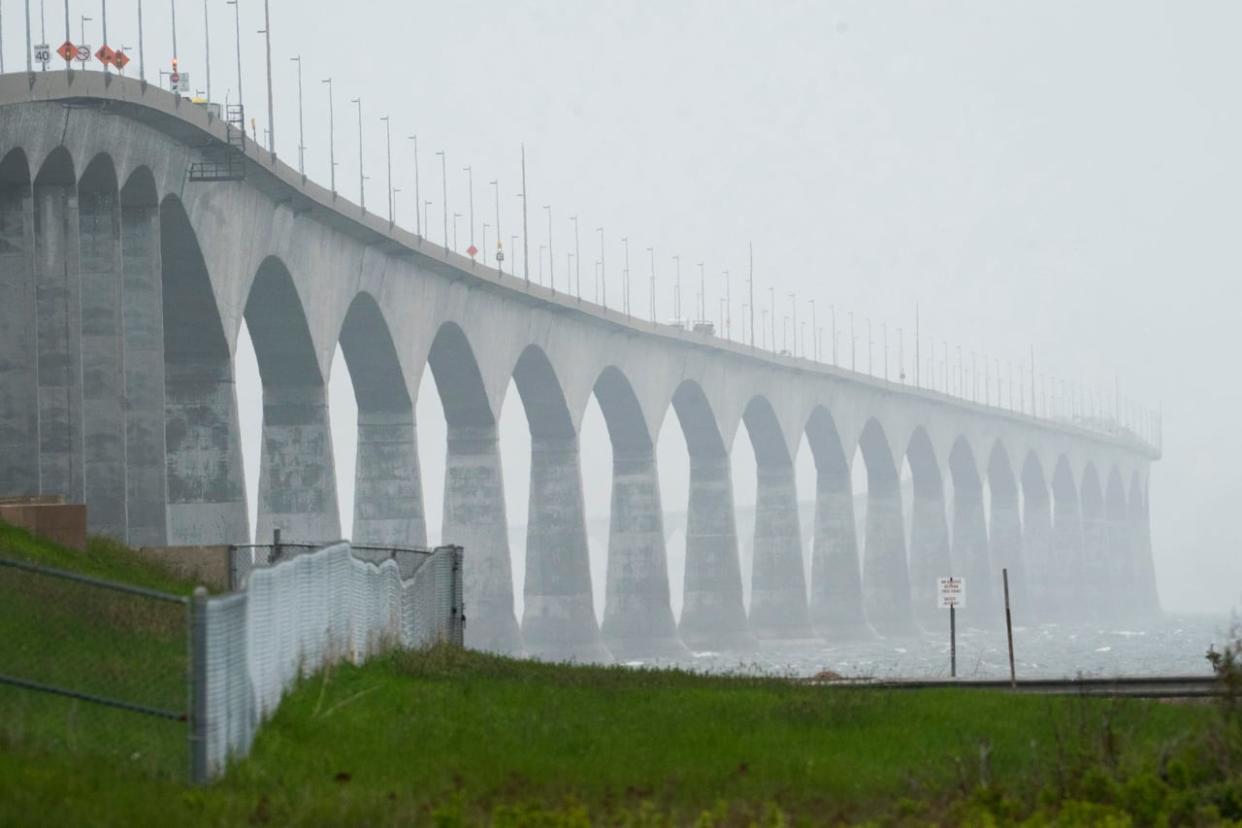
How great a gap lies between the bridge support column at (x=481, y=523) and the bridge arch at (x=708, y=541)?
20862 millimetres

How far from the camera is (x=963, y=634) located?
126 metres

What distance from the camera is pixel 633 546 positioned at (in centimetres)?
8956

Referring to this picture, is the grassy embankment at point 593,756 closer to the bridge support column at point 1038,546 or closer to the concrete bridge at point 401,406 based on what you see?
the concrete bridge at point 401,406

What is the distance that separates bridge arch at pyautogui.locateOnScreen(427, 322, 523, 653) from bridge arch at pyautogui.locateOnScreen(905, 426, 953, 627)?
54.6 m

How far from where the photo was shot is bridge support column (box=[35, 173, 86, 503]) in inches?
1592

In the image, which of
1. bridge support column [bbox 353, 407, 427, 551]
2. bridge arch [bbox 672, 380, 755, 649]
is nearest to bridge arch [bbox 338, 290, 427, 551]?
bridge support column [bbox 353, 407, 427, 551]

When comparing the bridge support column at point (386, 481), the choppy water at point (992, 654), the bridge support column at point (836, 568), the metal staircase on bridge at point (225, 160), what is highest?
the metal staircase on bridge at point (225, 160)

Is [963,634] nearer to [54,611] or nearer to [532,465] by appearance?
[532,465]

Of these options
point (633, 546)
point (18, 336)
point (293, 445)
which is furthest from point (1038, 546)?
point (18, 336)

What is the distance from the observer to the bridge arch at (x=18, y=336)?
4009 cm

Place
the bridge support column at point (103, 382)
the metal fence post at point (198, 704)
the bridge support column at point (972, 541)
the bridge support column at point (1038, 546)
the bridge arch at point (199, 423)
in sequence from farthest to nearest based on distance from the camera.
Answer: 1. the bridge support column at point (1038, 546)
2. the bridge support column at point (972, 541)
3. the bridge arch at point (199, 423)
4. the bridge support column at point (103, 382)
5. the metal fence post at point (198, 704)

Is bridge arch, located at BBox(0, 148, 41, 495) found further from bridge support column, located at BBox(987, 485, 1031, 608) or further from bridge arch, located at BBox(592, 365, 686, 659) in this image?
bridge support column, located at BBox(987, 485, 1031, 608)

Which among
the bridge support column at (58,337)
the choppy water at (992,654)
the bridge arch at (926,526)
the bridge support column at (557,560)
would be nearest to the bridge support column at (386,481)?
the choppy water at (992,654)

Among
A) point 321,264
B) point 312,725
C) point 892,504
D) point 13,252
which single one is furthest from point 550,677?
point 892,504
